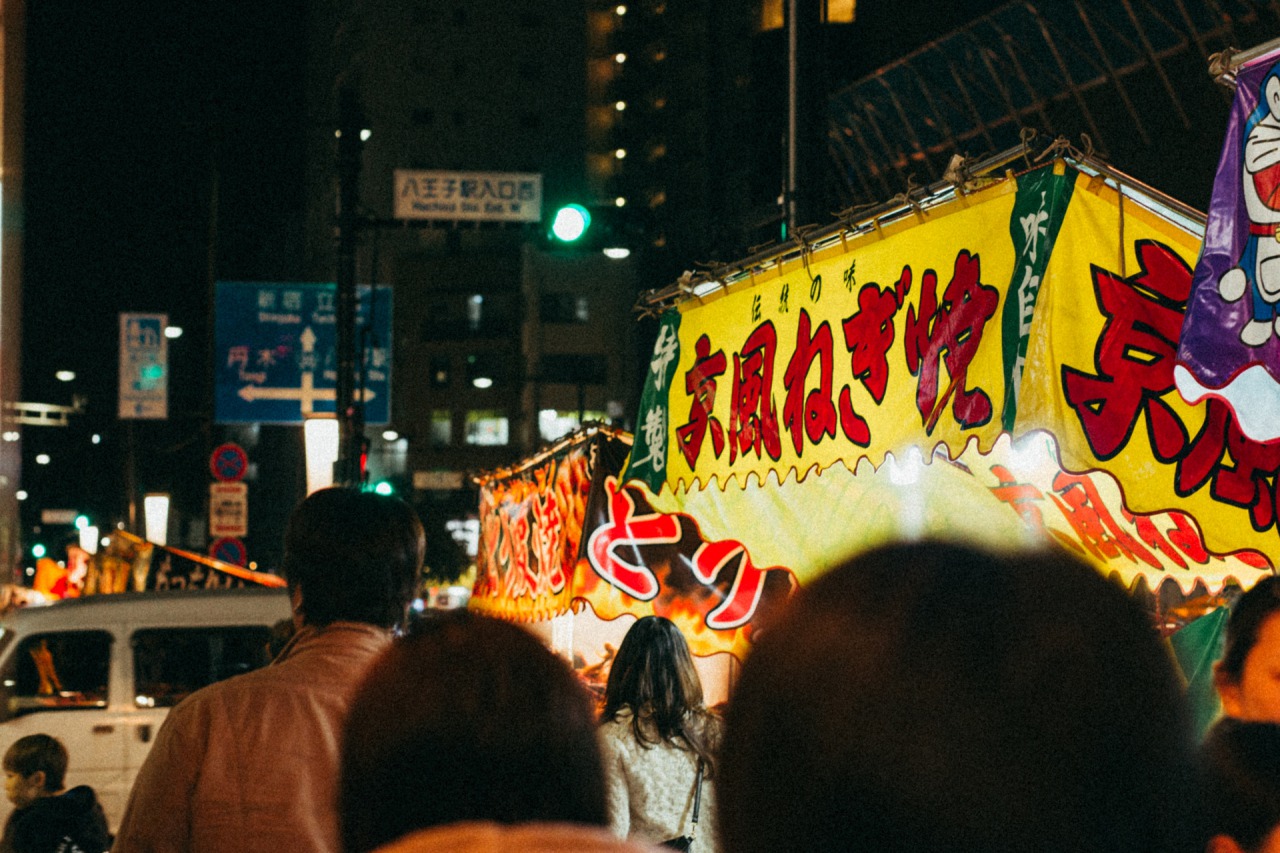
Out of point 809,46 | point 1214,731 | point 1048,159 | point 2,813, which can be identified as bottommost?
point 2,813

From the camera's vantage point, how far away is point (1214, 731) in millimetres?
2064

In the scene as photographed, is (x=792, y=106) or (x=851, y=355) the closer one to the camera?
(x=851, y=355)

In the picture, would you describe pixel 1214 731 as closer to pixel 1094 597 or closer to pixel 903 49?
pixel 1094 597

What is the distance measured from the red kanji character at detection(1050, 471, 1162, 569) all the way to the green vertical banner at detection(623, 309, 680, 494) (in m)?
2.10

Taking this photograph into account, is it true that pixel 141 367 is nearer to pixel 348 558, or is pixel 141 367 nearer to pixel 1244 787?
pixel 348 558

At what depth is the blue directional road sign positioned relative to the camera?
57.0 ft

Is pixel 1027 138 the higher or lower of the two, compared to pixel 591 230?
lower

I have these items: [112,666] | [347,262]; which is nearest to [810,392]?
[112,666]

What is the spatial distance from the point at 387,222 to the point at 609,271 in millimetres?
49783

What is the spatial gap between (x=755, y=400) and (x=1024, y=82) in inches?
333

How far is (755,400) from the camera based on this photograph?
18.0 ft

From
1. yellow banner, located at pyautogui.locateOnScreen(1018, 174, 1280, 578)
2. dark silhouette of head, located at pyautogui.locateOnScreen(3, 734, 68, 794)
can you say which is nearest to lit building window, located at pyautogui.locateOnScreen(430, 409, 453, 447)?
dark silhouette of head, located at pyautogui.locateOnScreen(3, 734, 68, 794)

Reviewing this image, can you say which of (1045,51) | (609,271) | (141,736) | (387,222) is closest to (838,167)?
(1045,51)

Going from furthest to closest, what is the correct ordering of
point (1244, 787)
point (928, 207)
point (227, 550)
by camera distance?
1. point (227, 550)
2. point (928, 207)
3. point (1244, 787)
